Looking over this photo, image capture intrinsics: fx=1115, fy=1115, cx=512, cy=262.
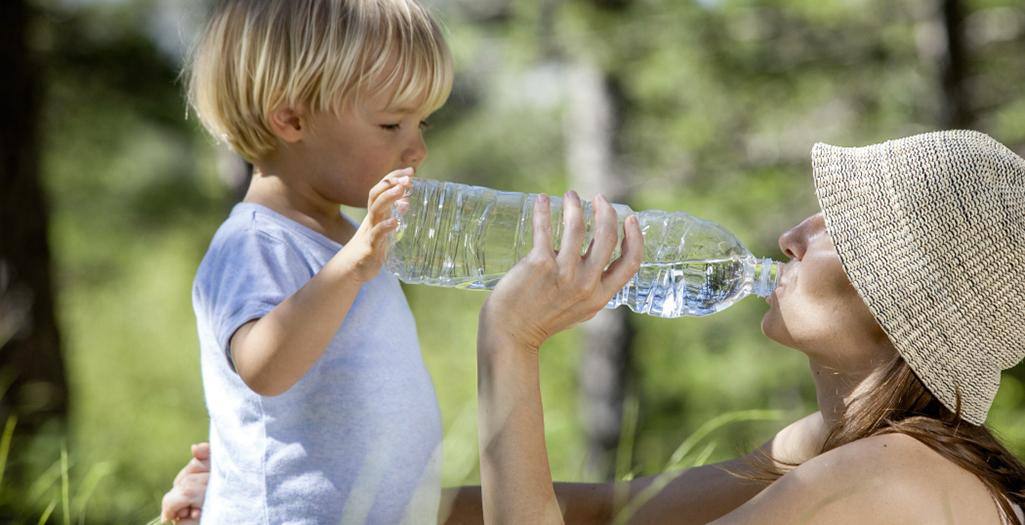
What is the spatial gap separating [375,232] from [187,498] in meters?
0.81

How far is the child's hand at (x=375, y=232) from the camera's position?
5.71 feet

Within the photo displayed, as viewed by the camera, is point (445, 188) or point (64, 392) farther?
point (64, 392)

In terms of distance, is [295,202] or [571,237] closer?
[571,237]

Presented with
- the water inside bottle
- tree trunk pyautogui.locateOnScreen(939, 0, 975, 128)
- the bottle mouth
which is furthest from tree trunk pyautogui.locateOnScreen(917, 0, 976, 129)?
the bottle mouth

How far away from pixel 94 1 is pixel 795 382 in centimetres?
626

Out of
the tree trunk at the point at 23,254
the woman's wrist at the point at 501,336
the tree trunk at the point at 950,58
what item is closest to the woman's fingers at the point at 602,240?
the woman's wrist at the point at 501,336

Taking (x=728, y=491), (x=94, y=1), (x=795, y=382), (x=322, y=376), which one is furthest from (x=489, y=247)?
(x=795, y=382)

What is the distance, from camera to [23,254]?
5.63 meters

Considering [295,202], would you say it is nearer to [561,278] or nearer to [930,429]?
[561,278]

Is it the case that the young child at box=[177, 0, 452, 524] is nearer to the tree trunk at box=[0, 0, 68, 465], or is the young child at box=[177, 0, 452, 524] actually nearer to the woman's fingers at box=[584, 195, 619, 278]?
the woman's fingers at box=[584, 195, 619, 278]

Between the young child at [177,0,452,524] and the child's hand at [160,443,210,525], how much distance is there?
184 mm

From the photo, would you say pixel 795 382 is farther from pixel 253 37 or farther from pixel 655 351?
pixel 253 37

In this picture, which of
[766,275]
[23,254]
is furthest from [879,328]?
[23,254]

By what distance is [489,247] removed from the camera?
2.31m
